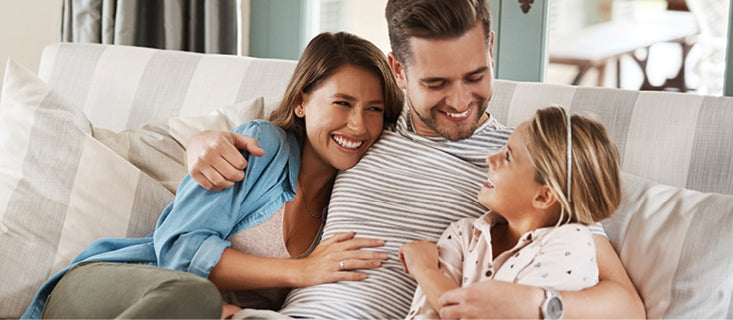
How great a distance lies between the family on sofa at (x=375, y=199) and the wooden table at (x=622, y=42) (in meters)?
0.84

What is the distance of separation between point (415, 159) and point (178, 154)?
2.16 ft

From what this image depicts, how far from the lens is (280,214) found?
4.84 ft

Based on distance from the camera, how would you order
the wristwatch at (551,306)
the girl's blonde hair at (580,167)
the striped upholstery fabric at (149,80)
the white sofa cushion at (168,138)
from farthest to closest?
the striped upholstery fabric at (149,80) → the white sofa cushion at (168,138) → the girl's blonde hair at (580,167) → the wristwatch at (551,306)

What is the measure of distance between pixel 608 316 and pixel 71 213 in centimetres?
116

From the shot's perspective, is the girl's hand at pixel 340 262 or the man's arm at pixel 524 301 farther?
the girl's hand at pixel 340 262

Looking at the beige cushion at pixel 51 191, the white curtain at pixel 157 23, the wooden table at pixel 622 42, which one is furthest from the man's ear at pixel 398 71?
the white curtain at pixel 157 23

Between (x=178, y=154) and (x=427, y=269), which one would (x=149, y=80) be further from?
(x=427, y=269)

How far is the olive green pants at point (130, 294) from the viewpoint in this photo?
1069mm

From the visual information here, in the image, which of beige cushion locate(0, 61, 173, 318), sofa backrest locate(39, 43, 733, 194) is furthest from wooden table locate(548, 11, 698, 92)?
beige cushion locate(0, 61, 173, 318)

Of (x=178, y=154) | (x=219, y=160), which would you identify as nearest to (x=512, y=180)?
(x=219, y=160)

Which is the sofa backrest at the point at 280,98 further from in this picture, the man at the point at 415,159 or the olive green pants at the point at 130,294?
the olive green pants at the point at 130,294

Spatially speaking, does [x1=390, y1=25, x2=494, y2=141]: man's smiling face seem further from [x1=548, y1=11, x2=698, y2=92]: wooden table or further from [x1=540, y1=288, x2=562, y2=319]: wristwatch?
[x1=548, y1=11, x2=698, y2=92]: wooden table

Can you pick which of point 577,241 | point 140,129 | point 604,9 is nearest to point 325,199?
point 140,129

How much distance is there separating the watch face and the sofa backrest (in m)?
0.50
